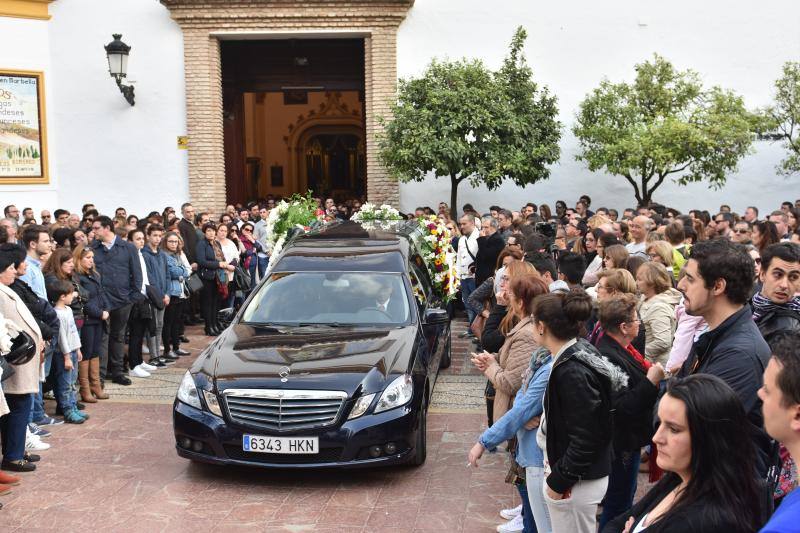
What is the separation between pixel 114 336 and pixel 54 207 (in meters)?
9.99

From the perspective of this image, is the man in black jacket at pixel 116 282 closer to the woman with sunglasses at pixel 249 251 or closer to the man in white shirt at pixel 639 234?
the woman with sunglasses at pixel 249 251

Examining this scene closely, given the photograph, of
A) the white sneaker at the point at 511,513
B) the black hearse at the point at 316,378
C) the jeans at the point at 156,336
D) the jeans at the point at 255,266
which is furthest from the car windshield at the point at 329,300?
the jeans at the point at 255,266

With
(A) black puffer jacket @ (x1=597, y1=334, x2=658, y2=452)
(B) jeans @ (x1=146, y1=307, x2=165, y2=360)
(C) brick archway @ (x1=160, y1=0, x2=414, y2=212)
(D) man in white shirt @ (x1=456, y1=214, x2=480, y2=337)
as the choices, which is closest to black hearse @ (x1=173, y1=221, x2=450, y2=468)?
(A) black puffer jacket @ (x1=597, y1=334, x2=658, y2=452)

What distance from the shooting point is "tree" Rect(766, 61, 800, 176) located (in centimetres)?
1766

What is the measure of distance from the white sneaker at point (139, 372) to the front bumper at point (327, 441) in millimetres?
4109

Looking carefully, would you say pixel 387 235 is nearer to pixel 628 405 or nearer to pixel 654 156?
pixel 628 405

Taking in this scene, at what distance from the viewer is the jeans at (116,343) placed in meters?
9.98

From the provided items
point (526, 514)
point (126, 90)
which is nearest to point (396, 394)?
point (526, 514)

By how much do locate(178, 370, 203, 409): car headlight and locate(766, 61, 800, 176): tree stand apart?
14.7 m

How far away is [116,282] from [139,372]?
4.23 feet

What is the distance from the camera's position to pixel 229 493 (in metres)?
6.53

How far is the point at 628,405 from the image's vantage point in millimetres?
4406

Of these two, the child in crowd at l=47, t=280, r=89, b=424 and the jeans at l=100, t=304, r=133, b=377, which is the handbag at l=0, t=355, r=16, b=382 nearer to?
the child in crowd at l=47, t=280, r=89, b=424

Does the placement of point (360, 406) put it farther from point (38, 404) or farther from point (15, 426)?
point (38, 404)
